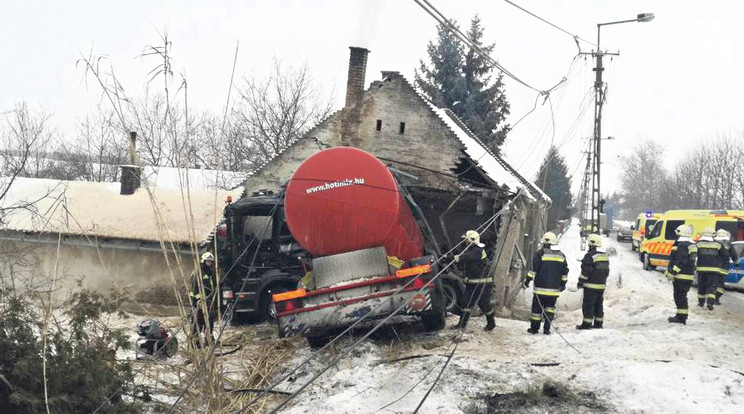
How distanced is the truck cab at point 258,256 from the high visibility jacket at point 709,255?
7.67 m

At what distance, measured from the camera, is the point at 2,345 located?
549cm

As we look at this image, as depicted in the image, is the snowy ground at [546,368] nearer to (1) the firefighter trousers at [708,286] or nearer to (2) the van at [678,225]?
(1) the firefighter trousers at [708,286]

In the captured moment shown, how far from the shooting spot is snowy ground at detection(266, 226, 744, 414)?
20.2 ft

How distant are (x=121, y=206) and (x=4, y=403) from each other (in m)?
13.7

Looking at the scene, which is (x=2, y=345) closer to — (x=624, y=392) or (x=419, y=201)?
(x=624, y=392)

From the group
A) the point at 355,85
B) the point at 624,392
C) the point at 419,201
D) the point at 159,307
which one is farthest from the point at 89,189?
the point at 624,392

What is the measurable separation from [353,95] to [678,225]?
A: 41.0 feet

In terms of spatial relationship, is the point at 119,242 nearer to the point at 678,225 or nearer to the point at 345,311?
the point at 345,311

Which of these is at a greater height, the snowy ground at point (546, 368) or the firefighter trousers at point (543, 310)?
the firefighter trousers at point (543, 310)

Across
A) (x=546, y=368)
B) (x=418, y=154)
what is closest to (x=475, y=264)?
(x=546, y=368)

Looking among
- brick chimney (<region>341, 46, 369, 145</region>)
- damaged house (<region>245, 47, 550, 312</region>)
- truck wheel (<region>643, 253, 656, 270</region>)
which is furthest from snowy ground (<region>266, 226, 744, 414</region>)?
truck wheel (<region>643, 253, 656, 270</region>)

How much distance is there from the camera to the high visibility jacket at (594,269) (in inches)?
378


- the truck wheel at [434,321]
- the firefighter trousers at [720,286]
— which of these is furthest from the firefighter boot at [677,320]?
the truck wheel at [434,321]

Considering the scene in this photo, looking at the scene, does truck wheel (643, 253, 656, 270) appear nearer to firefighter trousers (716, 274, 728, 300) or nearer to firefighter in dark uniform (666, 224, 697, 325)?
firefighter trousers (716, 274, 728, 300)
